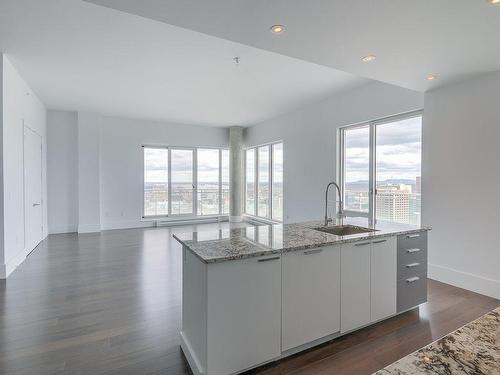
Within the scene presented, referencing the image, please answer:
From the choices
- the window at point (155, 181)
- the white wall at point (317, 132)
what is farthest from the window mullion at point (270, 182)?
the window at point (155, 181)

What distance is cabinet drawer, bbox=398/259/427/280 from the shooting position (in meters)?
2.60

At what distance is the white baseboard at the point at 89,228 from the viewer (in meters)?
6.81

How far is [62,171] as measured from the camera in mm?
6750

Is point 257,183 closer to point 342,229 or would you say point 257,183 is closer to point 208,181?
point 208,181

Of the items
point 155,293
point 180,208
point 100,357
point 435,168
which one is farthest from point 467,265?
point 180,208

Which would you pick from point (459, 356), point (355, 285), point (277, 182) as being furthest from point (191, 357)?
point (277, 182)

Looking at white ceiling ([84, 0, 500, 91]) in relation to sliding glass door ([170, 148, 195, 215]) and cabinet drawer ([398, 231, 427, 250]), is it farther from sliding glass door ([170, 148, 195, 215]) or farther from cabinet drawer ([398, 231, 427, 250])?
sliding glass door ([170, 148, 195, 215])

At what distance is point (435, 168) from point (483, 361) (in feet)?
12.1

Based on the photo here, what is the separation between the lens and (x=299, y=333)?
2010 mm

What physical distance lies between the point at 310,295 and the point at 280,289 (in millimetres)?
290

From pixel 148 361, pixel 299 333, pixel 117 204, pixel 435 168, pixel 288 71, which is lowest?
pixel 148 361

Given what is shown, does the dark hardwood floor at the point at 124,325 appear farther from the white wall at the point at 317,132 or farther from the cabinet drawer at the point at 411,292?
the white wall at the point at 317,132

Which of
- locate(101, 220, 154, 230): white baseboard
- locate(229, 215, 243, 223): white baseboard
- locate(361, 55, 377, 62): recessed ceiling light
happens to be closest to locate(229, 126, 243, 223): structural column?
locate(229, 215, 243, 223): white baseboard

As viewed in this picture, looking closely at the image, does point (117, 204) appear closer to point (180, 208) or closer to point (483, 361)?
point (180, 208)
